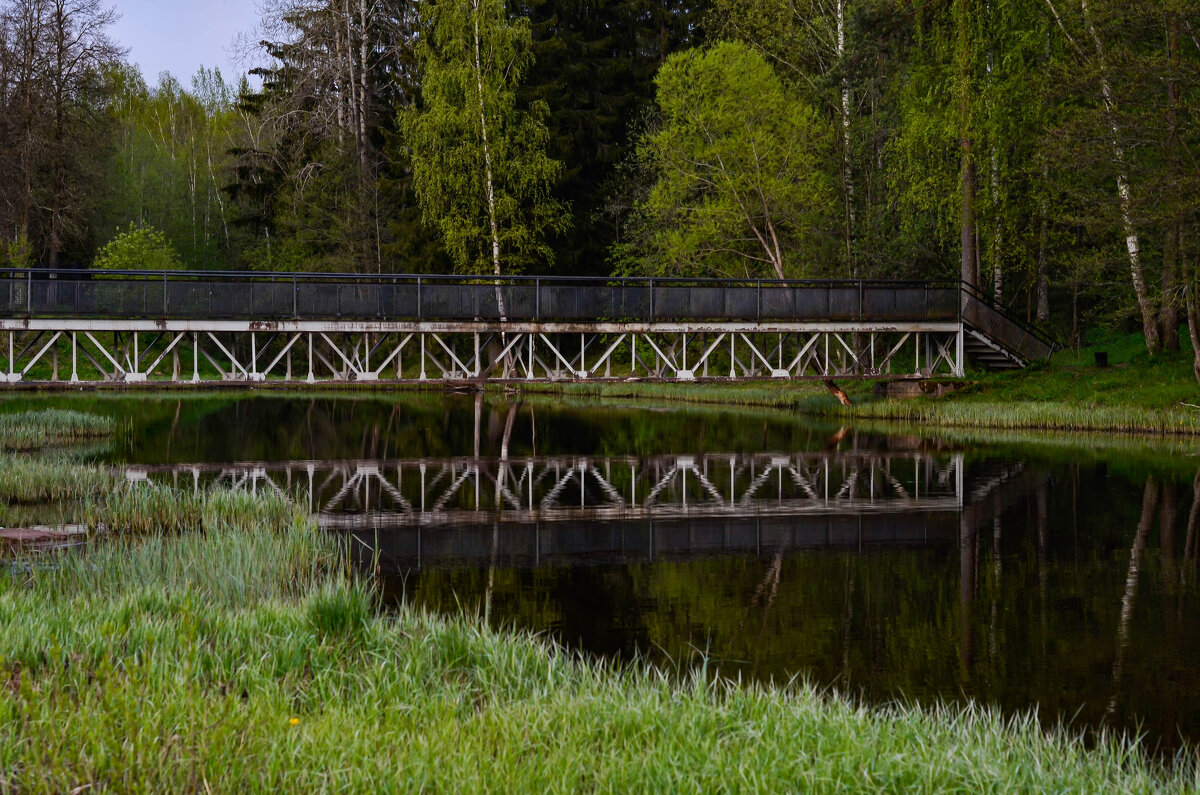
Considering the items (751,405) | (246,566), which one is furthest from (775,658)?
(751,405)

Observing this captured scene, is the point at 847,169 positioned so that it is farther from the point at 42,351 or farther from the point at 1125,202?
the point at 42,351

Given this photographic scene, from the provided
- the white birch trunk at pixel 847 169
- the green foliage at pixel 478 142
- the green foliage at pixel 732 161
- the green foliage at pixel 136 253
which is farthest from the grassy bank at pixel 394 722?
the green foliage at pixel 136 253

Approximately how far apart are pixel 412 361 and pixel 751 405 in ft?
54.7

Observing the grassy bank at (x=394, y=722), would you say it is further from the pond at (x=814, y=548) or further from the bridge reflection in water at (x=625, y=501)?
the bridge reflection in water at (x=625, y=501)

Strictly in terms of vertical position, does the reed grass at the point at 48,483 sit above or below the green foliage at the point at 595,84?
below

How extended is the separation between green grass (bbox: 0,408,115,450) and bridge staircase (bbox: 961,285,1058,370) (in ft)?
76.4

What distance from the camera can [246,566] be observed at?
896 centimetres

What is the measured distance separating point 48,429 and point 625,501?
14845 mm

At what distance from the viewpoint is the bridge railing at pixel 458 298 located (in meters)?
26.5

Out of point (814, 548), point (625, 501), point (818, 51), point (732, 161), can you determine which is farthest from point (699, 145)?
point (814, 548)

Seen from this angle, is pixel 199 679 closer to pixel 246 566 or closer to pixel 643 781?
pixel 643 781

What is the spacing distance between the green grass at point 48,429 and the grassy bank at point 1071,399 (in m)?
20.8

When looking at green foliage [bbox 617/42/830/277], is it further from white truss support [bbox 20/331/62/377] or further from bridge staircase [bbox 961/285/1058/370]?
white truss support [bbox 20/331/62/377]

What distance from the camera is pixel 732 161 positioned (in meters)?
37.5
